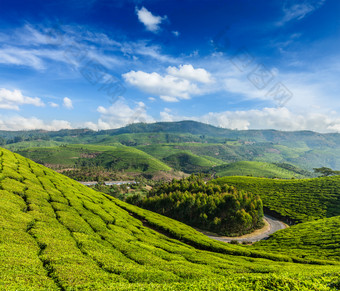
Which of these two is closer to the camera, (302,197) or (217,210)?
(217,210)

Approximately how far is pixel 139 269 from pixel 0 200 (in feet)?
87.1

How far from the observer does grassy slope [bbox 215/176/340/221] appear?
103525 millimetres

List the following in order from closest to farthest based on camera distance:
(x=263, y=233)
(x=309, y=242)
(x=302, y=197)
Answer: (x=309, y=242)
(x=263, y=233)
(x=302, y=197)

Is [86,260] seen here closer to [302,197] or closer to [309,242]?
[309,242]

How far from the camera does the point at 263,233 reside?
91188mm

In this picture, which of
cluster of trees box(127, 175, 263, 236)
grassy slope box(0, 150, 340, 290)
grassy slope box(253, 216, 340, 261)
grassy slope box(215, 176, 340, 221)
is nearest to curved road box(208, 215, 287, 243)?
cluster of trees box(127, 175, 263, 236)

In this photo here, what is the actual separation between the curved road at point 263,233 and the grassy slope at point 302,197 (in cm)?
739

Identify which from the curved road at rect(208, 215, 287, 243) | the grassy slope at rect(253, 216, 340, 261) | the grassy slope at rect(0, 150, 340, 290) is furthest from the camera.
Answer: the curved road at rect(208, 215, 287, 243)

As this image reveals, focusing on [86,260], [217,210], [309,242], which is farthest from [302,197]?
[86,260]

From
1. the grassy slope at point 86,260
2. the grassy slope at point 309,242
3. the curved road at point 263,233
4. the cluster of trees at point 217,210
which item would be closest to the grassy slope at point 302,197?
the curved road at point 263,233

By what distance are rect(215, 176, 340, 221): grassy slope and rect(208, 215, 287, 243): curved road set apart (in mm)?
7388

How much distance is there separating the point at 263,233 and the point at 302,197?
52.9 m

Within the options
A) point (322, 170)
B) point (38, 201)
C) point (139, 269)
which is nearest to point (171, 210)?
point (38, 201)

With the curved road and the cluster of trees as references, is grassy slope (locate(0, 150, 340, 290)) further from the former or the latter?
the cluster of trees
